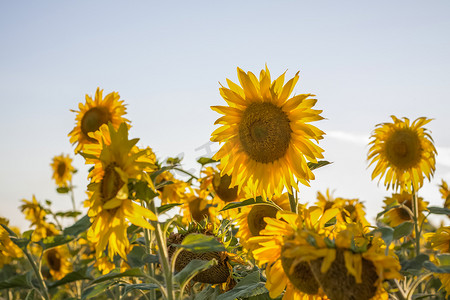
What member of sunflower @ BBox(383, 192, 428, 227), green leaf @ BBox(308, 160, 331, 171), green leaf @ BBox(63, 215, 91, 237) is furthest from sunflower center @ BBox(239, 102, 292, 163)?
sunflower @ BBox(383, 192, 428, 227)

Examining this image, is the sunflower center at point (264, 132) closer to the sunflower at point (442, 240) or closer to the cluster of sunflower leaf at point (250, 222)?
the cluster of sunflower leaf at point (250, 222)

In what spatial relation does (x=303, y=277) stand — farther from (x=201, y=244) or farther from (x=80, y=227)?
(x=80, y=227)

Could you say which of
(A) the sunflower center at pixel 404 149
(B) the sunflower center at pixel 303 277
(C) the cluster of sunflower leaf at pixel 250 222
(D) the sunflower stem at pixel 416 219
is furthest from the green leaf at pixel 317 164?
(A) the sunflower center at pixel 404 149

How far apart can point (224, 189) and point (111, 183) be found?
310 cm

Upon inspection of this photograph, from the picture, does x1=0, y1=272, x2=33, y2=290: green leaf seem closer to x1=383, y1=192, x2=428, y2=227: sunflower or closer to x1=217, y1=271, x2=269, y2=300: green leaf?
x1=217, y1=271, x2=269, y2=300: green leaf

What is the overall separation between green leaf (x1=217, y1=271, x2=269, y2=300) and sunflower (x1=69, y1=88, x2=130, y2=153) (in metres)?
3.54

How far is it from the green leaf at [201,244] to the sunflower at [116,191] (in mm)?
182

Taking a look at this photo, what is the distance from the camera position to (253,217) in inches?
144

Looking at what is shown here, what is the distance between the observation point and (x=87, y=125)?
5484mm

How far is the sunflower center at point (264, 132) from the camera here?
296 centimetres

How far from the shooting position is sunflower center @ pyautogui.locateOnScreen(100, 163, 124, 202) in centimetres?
194

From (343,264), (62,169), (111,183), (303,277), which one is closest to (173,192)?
(111,183)

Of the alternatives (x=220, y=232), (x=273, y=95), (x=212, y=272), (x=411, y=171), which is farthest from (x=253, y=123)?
(x=411, y=171)

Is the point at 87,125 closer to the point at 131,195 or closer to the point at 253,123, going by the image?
the point at 253,123
